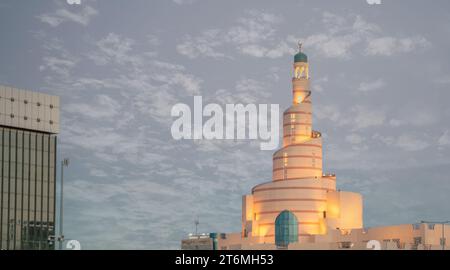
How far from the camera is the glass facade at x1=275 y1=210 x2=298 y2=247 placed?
540ft

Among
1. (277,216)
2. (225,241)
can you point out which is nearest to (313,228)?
(277,216)

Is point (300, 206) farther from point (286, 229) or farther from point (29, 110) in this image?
point (29, 110)

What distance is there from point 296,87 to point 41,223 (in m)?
70.5

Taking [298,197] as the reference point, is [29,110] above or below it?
above

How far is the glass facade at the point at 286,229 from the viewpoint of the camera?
540 ft

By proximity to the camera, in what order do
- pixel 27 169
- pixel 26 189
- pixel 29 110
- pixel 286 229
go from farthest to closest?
pixel 286 229 < pixel 29 110 < pixel 27 169 < pixel 26 189

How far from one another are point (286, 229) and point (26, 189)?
55723mm

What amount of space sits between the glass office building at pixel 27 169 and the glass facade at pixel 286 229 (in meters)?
50.2

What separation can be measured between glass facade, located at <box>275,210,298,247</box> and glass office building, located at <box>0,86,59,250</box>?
5021 centimetres

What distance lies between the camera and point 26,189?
127 metres

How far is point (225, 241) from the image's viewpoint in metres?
179

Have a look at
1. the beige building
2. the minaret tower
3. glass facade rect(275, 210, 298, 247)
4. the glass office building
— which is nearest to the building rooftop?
the glass office building

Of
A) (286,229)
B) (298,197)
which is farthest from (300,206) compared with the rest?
(286,229)
